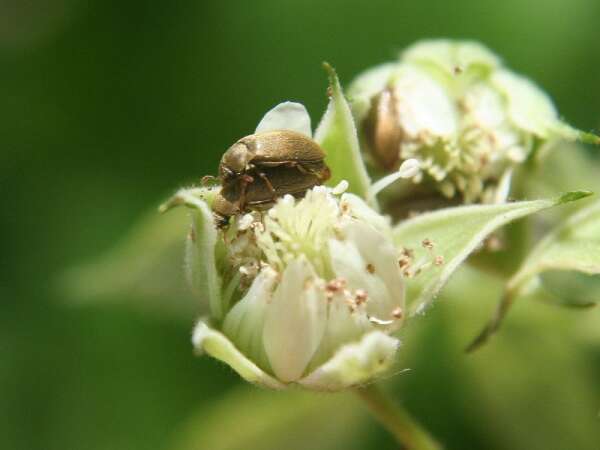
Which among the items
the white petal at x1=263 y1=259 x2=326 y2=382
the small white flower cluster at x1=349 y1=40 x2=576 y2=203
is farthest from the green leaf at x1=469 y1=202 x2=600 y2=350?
the white petal at x1=263 y1=259 x2=326 y2=382

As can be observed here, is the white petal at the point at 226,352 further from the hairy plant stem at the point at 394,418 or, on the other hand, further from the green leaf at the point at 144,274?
the green leaf at the point at 144,274

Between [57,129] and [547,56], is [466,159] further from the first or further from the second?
[57,129]

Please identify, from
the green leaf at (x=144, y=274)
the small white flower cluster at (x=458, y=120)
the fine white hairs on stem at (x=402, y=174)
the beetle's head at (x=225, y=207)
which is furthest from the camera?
the green leaf at (x=144, y=274)

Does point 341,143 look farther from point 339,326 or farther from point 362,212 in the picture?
point 339,326

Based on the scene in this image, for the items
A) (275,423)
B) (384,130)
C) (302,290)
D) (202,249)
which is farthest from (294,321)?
(275,423)

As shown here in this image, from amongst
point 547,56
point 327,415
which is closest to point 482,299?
point 327,415

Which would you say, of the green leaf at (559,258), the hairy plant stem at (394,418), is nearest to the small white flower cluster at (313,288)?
the hairy plant stem at (394,418)
